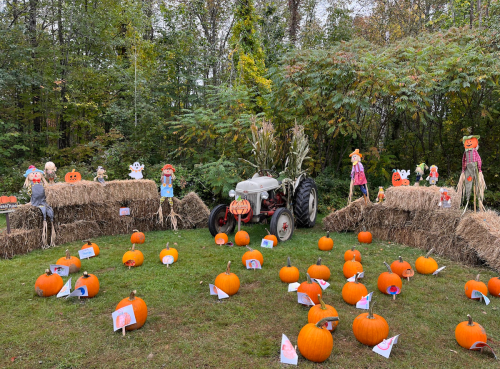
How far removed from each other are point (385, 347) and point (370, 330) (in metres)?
0.16

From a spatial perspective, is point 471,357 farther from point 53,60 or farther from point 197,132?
point 53,60

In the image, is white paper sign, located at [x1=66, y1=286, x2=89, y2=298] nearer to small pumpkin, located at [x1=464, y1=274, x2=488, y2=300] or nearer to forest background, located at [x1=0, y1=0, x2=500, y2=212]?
small pumpkin, located at [x1=464, y1=274, x2=488, y2=300]

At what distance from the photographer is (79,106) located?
40.9ft

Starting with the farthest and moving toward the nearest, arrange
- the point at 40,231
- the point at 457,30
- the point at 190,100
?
the point at 190,100 → the point at 457,30 → the point at 40,231

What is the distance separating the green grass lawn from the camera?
2443 millimetres

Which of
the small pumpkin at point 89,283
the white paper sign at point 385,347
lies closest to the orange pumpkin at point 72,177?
the small pumpkin at point 89,283

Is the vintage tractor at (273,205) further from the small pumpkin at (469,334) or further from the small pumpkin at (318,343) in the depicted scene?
the small pumpkin at (469,334)

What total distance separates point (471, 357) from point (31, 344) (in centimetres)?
356

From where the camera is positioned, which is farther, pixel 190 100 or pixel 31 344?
pixel 190 100

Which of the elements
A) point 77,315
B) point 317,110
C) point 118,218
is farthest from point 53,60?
point 77,315

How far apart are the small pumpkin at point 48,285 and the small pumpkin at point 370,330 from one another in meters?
3.20

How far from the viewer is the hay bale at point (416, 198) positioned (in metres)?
5.43

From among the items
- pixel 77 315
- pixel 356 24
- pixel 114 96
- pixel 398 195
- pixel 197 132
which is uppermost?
pixel 356 24

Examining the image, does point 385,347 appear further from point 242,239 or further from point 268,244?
point 242,239
